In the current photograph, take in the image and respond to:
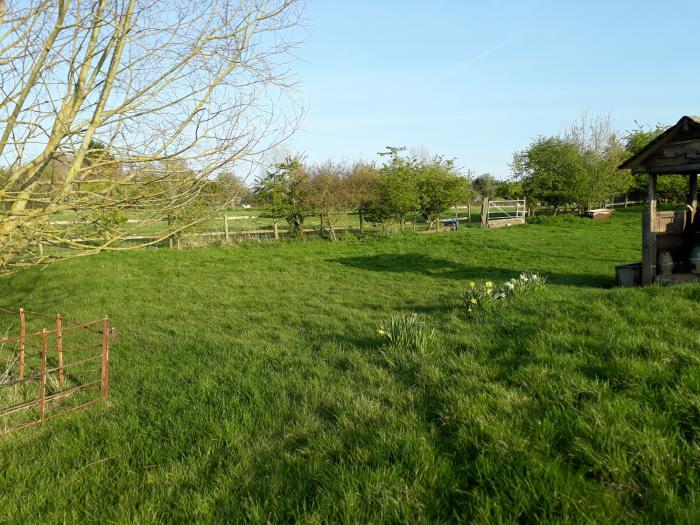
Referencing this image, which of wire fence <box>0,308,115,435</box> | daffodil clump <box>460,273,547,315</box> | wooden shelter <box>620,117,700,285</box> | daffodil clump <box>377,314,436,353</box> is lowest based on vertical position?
wire fence <box>0,308,115,435</box>

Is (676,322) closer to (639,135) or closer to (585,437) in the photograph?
(585,437)

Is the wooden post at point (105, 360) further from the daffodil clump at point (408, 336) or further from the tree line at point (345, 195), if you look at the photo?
the tree line at point (345, 195)

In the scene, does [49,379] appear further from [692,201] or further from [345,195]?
[345,195]

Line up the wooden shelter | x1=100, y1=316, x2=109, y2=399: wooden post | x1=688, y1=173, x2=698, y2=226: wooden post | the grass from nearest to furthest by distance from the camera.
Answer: the grass
x1=100, y1=316, x2=109, y2=399: wooden post
the wooden shelter
x1=688, y1=173, x2=698, y2=226: wooden post

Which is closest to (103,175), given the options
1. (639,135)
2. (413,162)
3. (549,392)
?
(549,392)

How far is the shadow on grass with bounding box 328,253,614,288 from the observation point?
11.2 meters

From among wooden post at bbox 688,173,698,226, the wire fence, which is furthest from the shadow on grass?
the wire fence

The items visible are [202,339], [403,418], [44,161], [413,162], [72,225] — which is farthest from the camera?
[413,162]

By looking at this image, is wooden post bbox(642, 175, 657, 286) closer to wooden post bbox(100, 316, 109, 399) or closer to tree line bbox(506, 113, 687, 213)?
wooden post bbox(100, 316, 109, 399)

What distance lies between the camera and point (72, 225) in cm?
436

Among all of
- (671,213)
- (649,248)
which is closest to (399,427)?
(649,248)

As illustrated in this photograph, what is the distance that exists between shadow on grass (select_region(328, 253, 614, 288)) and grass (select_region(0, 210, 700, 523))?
508cm

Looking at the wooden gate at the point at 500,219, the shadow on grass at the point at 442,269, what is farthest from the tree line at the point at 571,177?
the shadow on grass at the point at 442,269

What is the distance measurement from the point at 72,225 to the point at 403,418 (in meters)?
3.56
